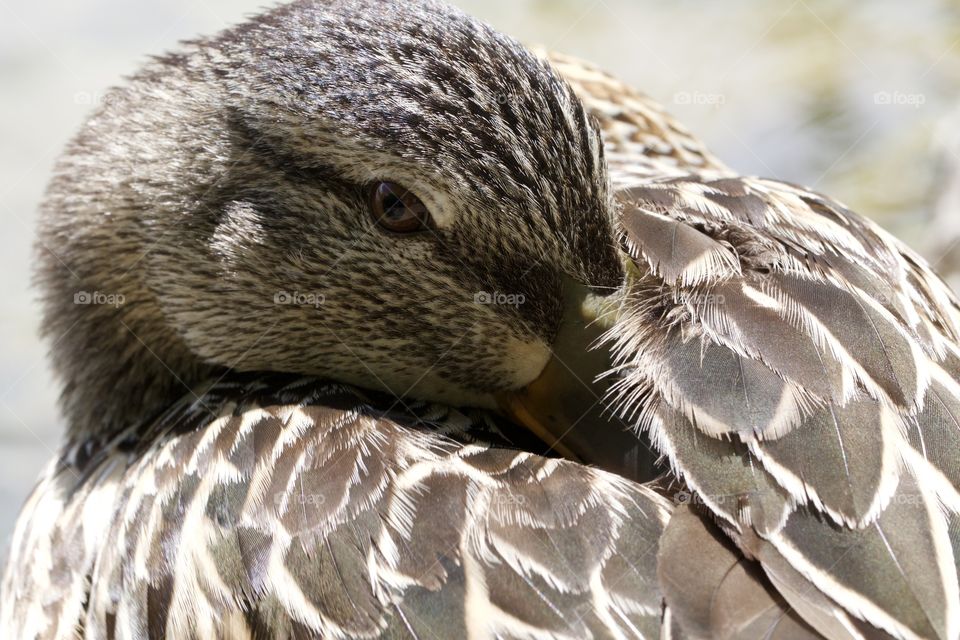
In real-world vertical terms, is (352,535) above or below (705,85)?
above

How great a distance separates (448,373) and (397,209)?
0.38m

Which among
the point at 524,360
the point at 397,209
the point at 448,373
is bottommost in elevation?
the point at 448,373

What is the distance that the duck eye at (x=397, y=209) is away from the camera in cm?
242

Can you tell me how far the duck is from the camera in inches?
74.9

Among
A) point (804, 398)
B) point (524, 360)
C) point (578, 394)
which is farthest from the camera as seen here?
point (524, 360)

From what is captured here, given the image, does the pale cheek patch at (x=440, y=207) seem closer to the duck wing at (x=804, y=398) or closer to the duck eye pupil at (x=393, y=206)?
the duck eye pupil at (x=393, y=206)

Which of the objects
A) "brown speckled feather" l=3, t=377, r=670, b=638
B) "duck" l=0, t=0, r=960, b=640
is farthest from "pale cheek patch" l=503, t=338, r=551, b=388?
"brown speckled feather" l=3, t=377, r=670, b=638

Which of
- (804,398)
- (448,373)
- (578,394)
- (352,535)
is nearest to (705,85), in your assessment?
(448,373)

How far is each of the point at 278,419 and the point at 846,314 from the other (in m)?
1.14

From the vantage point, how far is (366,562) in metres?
2.02

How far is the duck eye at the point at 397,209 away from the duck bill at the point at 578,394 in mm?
349

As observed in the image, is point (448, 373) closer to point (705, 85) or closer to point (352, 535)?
point (352, 535)

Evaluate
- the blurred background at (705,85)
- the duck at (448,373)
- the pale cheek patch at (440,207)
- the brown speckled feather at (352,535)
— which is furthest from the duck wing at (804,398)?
the blurred background at (705,85)

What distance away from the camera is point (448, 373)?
254 centimetres
